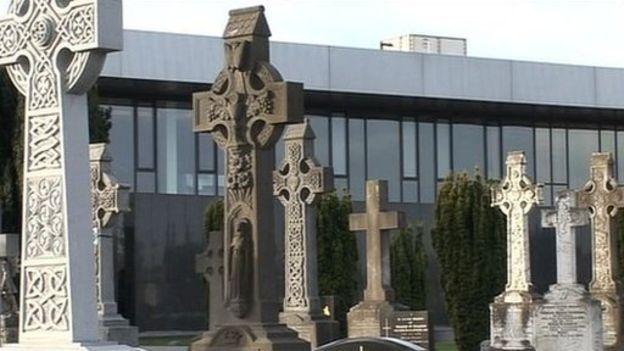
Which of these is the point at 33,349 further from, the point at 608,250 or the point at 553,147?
the point at 553,147

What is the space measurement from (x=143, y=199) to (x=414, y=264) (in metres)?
7.26

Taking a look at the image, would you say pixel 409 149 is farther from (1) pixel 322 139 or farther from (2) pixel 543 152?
(2) pixel 543 152

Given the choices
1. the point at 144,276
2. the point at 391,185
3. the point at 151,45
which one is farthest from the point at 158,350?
the point at 391,185

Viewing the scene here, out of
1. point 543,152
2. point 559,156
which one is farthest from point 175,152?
point 559,156

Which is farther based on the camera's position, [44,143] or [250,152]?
[250,152]

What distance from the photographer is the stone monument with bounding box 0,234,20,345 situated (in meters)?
21.8

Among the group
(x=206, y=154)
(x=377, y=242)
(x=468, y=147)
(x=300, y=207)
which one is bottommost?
(x=377, y=242)

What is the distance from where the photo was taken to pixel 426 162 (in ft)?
168

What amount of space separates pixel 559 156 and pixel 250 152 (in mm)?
35925

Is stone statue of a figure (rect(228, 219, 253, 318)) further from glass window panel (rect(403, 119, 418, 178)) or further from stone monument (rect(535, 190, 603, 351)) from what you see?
glass window panel (rect(403, 119, 418, 178))

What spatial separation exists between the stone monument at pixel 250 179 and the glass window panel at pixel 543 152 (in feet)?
114

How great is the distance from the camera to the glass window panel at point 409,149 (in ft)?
167

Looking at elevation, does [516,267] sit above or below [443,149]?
below

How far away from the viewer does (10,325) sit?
2578 centimetres
